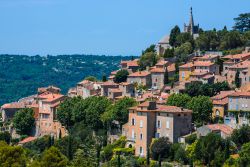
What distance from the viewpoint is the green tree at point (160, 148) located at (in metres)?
61.9

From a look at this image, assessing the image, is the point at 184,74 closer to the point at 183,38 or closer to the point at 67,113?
the point at 67,113

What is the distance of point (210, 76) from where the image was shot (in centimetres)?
7694

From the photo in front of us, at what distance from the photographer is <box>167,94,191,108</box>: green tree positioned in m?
68.2

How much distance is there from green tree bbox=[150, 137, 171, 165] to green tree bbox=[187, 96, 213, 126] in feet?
15.2

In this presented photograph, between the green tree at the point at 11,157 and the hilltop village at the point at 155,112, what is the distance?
4814 millimetres

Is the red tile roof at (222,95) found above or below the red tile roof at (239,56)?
below

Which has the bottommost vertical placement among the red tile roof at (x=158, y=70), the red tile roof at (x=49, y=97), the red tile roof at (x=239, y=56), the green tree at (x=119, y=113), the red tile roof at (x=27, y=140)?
the red tile roof at (x=27, y=140)


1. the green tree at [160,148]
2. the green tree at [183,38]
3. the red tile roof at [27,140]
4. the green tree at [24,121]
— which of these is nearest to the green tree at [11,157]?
the green tree at [160,148]

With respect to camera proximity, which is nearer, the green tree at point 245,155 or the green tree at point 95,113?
the green tree at point 245,155

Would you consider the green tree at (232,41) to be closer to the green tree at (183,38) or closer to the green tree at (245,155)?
the green tree at (183,38)

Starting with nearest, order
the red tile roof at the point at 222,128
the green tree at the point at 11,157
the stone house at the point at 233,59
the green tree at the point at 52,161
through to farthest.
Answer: the green tree at the point at 52,161 < the green tree at the point at 11,157 < the red tile roof at the point at 222,128 < the stone house at the point at 233,59

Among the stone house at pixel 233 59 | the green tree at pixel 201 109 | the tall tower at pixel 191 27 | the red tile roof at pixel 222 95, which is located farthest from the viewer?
the tall tower at pixel 191 27

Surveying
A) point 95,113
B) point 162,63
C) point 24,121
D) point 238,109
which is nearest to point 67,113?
point 95,113

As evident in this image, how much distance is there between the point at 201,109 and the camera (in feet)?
216
